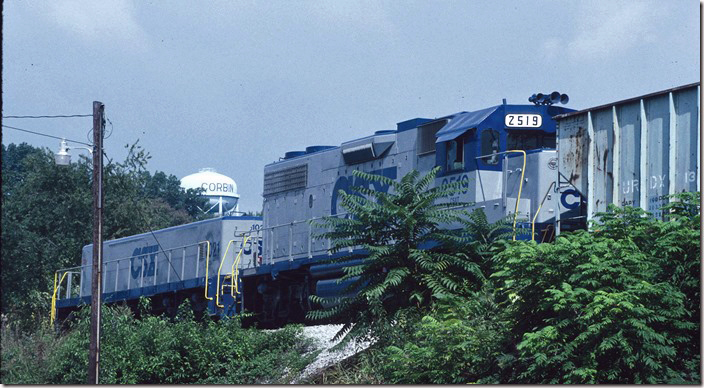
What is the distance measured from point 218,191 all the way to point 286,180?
5058 centimetres

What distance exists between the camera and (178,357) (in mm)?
19922

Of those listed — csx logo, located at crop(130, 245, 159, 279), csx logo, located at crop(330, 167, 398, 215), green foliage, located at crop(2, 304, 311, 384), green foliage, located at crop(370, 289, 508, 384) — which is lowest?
green foliage, located at crop(2, 304, 311, 384)

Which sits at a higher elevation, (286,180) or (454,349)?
(286,180)

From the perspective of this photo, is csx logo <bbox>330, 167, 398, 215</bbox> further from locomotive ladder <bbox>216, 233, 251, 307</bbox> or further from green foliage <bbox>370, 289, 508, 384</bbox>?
green foliage <bbox>370, 289, 508, 384</bbox>

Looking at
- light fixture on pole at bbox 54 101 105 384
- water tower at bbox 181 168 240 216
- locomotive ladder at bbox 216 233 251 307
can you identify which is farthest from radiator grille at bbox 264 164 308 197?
water tower at bbox 181 168 240 216

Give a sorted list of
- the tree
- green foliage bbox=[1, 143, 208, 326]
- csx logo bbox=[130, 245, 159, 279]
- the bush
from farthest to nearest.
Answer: green foliage bbox=[1, 143, 208, 326], csx logo bbox=[130, 245, 159, 279], the tree, the bush

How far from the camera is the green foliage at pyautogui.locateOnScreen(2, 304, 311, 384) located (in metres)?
19.5

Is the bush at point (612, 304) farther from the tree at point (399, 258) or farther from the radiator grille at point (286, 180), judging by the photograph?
the radiator grille at point (286, 180)

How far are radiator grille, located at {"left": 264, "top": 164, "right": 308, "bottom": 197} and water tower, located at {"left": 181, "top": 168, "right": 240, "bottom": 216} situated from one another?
4610cm

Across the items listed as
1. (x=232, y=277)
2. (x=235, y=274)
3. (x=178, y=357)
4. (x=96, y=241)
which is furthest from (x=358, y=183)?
(x=96, y=241)

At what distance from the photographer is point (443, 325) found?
14.6 m

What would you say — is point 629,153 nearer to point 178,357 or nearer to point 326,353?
point 326,353

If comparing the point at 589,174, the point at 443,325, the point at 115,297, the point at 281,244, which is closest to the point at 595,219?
the point at 589,174

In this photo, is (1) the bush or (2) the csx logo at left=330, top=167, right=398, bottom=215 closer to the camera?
(1) the bush
